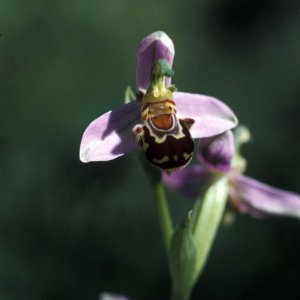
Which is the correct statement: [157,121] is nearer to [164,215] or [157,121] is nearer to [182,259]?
[164,215]

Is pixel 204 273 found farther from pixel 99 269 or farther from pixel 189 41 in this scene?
pixel 189 41

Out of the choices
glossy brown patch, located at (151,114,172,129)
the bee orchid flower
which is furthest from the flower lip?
glossy brown patch, located at (151,114,172,129)

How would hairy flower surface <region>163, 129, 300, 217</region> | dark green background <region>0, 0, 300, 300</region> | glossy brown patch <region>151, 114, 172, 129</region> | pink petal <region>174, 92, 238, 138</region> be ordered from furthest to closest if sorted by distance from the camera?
dark green background <region>0, 0, 300, 300</region> < hairy flower surface <region>163, 129, 300, 217</region> < pink petal <region>174, 92, 238, 138</region> < glossy brown patch <region>151, 114, 172, 129</region>

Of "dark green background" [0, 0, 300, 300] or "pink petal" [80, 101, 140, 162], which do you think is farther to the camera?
"dark green background" [0, 0, 300, 300]

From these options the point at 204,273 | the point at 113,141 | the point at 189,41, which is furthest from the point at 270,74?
the point at 113,141

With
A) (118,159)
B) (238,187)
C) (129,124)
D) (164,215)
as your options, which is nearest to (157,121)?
(129,124)

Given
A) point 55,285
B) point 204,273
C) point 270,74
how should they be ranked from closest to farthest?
point 55,285 < point 204,273 < point 270,74

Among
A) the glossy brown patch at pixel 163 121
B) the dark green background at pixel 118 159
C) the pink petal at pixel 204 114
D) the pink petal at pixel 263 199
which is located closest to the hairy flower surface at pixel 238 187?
the pink petal at pixel 263 199

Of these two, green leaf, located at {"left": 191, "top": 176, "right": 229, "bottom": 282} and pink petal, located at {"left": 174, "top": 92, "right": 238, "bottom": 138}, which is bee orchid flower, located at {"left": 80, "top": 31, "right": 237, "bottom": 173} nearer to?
pink petal, located at {"left": 174, "top": 92, "right": 238, "bottom": 138}
